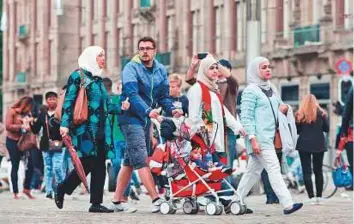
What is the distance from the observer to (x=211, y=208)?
14203mm

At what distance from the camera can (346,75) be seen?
3281cm

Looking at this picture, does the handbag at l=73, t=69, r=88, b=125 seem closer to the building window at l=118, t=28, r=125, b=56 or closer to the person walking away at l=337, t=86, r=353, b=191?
the person walking away at l=337, t=86, r=353, b=191

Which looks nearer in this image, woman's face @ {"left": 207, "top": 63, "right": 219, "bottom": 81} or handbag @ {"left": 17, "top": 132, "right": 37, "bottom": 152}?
woman's face @ {"left": 207, "top": 63, "right": 219, "bottom": 81}

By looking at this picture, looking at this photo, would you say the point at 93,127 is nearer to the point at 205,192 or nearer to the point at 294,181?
the point at 205,192

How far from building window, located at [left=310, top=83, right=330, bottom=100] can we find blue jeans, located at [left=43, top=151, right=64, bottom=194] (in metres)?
23.1

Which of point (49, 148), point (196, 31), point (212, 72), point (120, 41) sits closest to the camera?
point (212, 72)

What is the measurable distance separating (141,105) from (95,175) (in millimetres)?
919

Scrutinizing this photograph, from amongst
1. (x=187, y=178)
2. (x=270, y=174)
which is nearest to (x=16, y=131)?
(x=187, y=178)

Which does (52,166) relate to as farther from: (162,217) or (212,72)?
(162,217)

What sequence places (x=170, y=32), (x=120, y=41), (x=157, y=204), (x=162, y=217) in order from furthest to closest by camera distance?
(x=120, y=41), (x=170, y=32), (x=157, y=204), (x=162, y=217)

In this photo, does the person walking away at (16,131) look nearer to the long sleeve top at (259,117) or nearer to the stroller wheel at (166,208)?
the stroller wheel at (166,208)

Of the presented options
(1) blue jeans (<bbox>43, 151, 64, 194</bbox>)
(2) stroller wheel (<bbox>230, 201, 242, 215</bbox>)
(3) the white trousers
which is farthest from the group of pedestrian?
(1) blue jeans (<bbox>43, 151, 64, 194</bbox>)

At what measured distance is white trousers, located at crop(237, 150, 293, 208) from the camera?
14211mm

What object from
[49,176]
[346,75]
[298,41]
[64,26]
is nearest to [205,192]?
[49,176]
